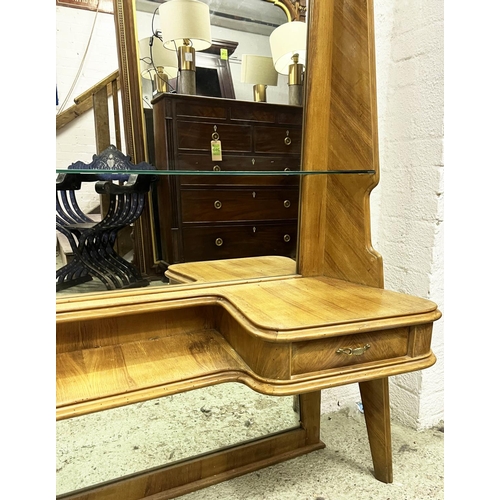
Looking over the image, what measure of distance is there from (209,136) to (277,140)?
0.17 m

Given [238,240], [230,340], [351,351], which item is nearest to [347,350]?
[351,351]

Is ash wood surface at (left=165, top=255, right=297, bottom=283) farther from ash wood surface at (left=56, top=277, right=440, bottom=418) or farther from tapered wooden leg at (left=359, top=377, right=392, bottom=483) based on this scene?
tapered wooden leg at (left=359, top=377, right=392, bottom=483)

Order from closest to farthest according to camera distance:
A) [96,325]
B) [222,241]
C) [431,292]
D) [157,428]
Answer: [96,325] → [222,241] → [157,428] → [431,292]

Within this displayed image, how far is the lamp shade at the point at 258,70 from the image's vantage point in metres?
0.93

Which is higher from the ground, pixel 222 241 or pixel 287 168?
pixel 287 168

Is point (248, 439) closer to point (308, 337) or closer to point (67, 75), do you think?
point (308, 337)

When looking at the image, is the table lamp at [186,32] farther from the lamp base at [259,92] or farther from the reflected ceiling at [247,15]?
the lamp base at [259,92]

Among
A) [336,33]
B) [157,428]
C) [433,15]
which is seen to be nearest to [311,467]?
[157,428]

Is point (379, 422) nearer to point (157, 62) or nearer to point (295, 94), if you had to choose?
point (295, 94)

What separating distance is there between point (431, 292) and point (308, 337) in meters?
0.68

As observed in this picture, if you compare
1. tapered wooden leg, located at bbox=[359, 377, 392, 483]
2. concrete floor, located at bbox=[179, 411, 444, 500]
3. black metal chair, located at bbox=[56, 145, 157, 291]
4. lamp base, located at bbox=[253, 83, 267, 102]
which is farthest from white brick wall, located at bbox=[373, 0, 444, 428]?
black metal chair, located at bbox=[56, 145, 157, 291]

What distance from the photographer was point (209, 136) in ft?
3.01

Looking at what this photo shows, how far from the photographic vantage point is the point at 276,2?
0.95 meters

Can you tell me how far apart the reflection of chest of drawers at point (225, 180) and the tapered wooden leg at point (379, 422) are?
411 millimetres
